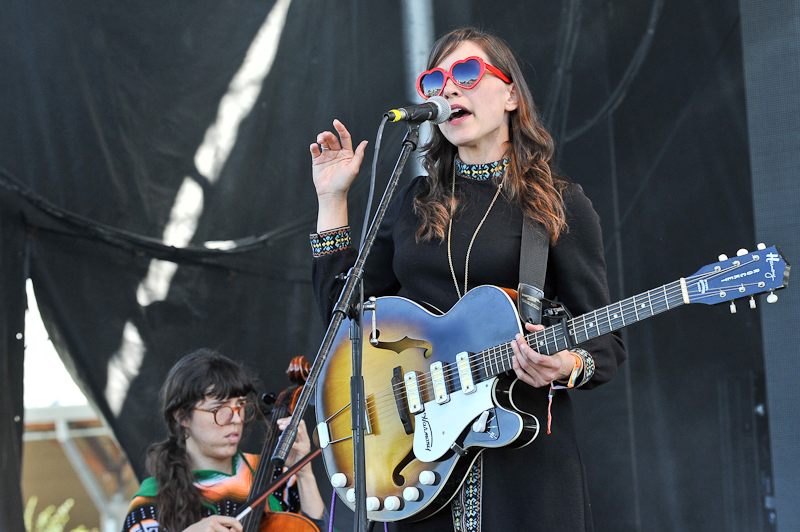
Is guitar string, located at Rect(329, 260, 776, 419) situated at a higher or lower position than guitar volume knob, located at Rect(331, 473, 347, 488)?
higher

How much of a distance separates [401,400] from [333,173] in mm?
580

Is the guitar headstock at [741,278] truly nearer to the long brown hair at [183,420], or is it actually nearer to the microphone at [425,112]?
the microphone at [425,112]

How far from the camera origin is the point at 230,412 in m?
2.74

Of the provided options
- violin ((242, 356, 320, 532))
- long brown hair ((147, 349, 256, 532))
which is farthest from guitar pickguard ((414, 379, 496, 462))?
long brown hair ((147, 349, 256, 532))

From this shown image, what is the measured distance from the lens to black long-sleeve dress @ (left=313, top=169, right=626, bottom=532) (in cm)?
164

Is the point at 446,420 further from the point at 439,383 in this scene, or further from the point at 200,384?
the point at 200,384

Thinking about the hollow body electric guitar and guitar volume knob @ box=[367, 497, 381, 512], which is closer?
the hollow body electric guitar

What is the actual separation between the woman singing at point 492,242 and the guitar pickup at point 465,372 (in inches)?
4.0

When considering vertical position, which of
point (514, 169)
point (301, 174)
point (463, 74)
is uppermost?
point (301, 174)

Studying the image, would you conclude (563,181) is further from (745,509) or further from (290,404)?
(745,509)

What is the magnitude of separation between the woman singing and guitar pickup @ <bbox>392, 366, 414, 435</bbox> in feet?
0.57

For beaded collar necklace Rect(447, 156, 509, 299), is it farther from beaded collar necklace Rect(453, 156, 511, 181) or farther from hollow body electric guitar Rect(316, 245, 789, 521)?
hollow body electric guitar Rect(316, 245, 789, 521)

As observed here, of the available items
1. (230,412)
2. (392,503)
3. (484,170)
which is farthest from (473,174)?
(230,412)

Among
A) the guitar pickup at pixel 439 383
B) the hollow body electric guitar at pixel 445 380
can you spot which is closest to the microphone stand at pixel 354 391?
→ the hollow body electric guitar at pixel 445 380
